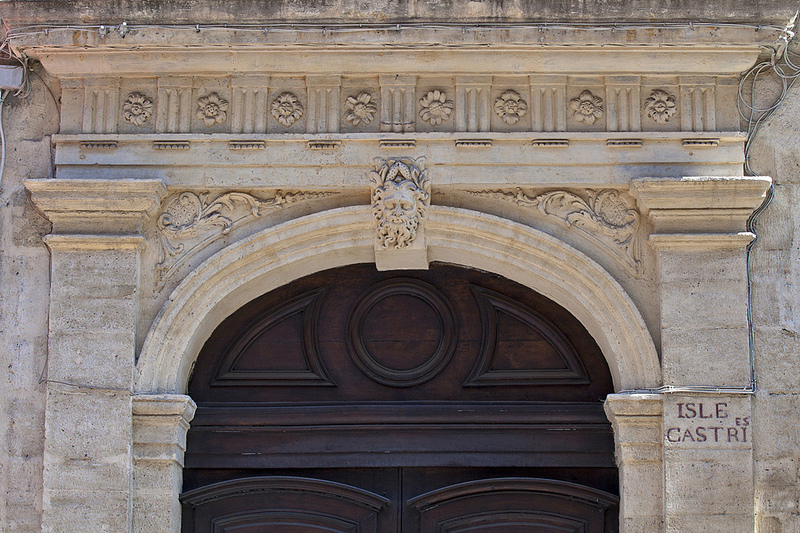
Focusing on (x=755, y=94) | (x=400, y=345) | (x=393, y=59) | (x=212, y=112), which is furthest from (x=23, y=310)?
(x=755, y=94)

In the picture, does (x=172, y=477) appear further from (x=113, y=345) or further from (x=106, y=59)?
(x=106, y=59)

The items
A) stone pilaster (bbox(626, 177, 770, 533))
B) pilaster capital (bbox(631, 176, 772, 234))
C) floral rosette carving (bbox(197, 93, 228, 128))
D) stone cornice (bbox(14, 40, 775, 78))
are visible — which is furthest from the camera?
floral rosette carving (bbox(197, 93, 228, 128))

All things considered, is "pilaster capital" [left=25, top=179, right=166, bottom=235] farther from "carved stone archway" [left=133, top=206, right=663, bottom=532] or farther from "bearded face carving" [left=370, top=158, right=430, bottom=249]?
"bearded face carving" [left=370, top=158, right=430, bottom=249]

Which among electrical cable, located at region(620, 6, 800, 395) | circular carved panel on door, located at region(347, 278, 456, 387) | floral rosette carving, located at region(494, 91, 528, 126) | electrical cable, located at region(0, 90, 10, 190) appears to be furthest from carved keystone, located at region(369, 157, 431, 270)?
electrical cable, located at region(0, 90, 10, 190)

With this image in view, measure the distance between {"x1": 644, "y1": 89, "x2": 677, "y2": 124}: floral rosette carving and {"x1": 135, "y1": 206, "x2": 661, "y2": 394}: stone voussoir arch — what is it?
863mm

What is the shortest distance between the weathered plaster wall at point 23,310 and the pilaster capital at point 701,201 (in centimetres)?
314

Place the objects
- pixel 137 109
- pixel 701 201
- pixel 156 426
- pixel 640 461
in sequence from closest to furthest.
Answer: pixel 640 461, pixel 156 426, pixel 701 201, pixel 137 109

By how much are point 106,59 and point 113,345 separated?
156 centimetres

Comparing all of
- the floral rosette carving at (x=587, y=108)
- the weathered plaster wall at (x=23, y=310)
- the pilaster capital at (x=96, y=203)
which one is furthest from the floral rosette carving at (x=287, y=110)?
the floral rosette carving at (x=587, y=108)

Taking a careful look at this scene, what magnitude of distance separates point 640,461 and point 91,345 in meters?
2.81

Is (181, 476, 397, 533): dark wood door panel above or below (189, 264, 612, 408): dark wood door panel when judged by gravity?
below

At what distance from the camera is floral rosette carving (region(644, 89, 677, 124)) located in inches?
236

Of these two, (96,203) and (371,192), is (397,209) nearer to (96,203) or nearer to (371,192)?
(371,192)

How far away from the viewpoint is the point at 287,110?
6066 millimetres
